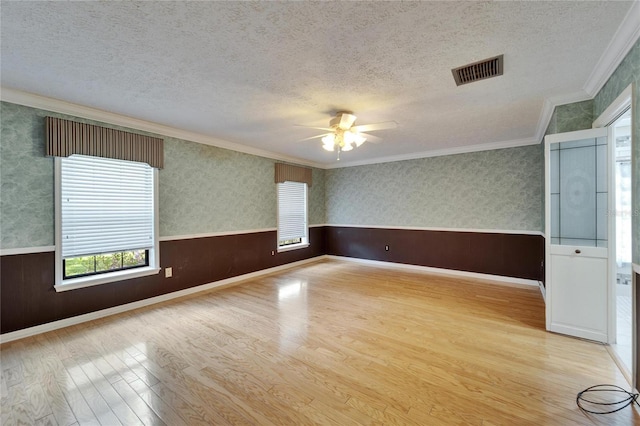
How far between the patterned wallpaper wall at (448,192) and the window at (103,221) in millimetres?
4452

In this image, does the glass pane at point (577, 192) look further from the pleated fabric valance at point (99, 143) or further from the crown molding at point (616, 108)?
the pleated fabric valance at point (99, 143)

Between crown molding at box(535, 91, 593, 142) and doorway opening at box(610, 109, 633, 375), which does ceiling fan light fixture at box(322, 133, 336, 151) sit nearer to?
crown molding at box(535, 91, 593, 142)

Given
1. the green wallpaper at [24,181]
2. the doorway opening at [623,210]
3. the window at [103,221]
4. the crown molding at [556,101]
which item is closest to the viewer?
the green wallpaper at [24,181]

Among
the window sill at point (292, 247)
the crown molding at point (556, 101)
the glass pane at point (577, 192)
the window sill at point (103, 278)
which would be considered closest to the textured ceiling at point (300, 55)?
the crown molding at point (556, 101)

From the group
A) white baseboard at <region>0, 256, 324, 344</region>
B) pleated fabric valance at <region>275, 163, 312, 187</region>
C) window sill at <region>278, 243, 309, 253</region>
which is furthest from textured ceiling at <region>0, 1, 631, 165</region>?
window sill at <region>278, 243, 309, 253</region>

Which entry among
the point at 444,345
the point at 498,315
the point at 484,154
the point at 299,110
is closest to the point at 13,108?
the point at 299,110

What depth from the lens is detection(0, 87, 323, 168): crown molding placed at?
2760mm

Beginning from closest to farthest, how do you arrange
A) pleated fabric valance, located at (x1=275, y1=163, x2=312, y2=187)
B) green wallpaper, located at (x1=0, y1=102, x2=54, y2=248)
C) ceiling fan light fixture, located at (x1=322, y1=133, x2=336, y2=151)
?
green wallpaper, located at (x1=0, y1=102, x2=54, y2=248) < ceiling fan light fixture, located at (x1=322, y1=133, x2=336, y2=151) < pleated fabric valance, located at (x1=275, y1=163, x2=312, y2=187)

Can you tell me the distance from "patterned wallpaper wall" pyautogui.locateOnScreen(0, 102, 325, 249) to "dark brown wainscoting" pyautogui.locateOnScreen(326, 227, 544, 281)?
4.16ft

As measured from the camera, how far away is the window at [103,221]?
10.1 ft

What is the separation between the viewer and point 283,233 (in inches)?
236

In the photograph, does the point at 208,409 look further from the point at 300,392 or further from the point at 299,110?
the point at 299,110

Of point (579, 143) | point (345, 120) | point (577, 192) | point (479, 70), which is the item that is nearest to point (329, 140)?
point (345, 120)

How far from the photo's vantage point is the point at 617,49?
1994 millimetres
